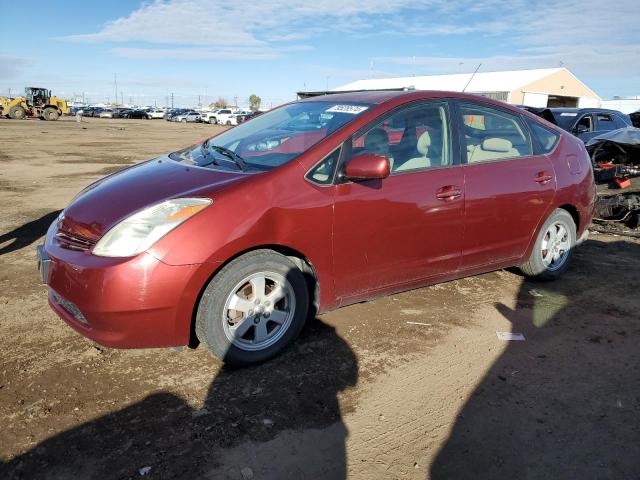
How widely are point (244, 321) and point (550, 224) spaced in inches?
120

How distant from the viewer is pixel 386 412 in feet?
9.23

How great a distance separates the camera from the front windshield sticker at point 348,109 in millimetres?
3706

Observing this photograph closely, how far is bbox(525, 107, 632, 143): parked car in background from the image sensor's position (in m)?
12.4

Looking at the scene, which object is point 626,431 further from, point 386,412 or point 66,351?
point 66,351

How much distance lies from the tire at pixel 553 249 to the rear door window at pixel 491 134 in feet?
2.40

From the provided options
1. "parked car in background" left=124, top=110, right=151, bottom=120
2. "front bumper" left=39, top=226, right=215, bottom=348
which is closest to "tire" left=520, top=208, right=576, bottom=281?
"front bumper" left=39, top=226, right=215, bottom=348

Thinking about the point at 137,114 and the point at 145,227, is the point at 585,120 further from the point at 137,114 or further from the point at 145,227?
the point at 137,114

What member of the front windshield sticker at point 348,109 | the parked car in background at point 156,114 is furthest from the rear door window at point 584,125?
the parked car in background at point 156,114

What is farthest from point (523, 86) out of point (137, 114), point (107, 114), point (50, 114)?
point (107, 114)

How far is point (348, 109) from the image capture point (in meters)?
3.80

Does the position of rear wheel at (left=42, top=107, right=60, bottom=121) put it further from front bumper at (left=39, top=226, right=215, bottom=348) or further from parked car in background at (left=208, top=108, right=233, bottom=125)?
front bumper at (left=39, top=226, right=215, bottom=348)

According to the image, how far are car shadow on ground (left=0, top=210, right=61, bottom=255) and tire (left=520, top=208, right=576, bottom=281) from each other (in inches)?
206

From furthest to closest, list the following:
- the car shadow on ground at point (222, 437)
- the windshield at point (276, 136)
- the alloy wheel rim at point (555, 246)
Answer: the alloy wheel rim at point (555, 246)
the windshield at point (276, 136)
the car shadow on ground at point (222, 437)

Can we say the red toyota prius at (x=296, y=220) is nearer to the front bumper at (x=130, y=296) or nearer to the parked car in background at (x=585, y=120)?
the front bumper at (x=130, y=296)
